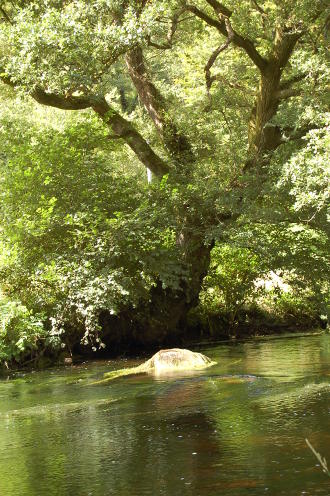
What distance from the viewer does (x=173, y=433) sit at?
813 cm

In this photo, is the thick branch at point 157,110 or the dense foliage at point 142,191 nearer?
the dense foliage at point 142,191

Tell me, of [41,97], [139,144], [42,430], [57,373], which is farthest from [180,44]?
[42,430]

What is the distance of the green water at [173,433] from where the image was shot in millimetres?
6121

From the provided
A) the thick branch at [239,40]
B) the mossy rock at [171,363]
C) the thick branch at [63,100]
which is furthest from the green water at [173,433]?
the thick branch at [239,40]

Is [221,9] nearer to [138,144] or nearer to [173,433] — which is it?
[138,144]

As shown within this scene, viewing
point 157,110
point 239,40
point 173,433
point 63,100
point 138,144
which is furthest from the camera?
point 157,110

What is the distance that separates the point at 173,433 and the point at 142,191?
11041 millimetres

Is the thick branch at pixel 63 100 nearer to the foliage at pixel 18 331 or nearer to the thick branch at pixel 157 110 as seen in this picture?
the thick branch at pixel 157 110

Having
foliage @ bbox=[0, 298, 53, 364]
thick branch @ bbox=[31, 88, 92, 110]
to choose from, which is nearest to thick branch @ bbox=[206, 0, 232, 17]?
thick branch @ bbox=[31, 88, 92, 110]

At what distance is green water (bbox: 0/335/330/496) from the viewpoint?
612 cm

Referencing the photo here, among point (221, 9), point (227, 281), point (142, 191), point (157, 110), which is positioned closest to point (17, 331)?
point (142, 191)

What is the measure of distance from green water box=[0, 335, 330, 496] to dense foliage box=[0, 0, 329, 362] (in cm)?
356

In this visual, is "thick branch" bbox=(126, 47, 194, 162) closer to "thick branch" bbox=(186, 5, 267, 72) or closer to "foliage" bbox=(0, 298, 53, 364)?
"thick branch" bbox=(186, 5, 267, 72)

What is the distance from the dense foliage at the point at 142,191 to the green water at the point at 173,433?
3.56 metres
